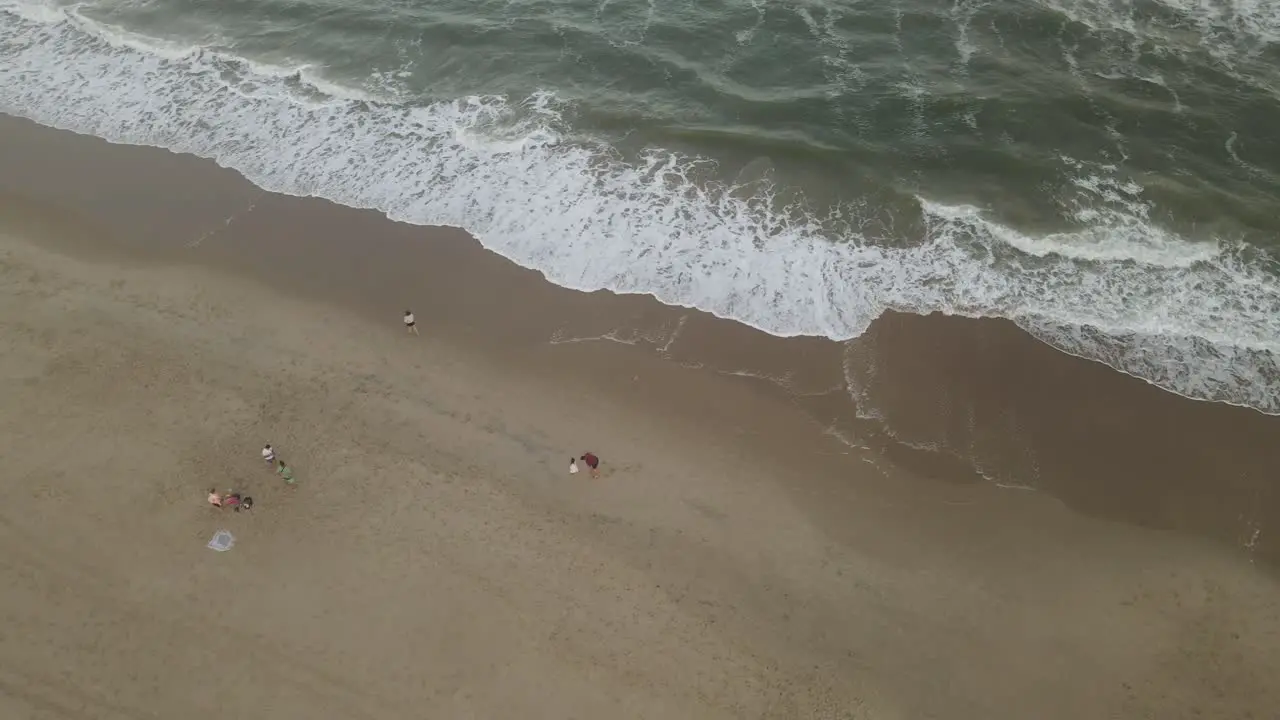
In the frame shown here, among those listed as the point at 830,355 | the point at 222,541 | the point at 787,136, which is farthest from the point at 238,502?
the point at 787,136

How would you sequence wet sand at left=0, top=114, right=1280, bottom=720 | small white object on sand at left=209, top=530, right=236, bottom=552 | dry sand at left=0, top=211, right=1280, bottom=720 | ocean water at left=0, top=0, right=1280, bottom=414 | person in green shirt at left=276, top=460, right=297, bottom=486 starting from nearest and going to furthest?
dry sand at left=0, top=211, right=1280, bottom=720, wet sand at left=0, top=114, right=1280, bottom=720, small white object on sand at left=209, top=530, right=236, bottom=552, person in green shirt at left=276, top=460, right=297, bottom=486, ocean water at left=0, top=0, right=1280, bottom=414

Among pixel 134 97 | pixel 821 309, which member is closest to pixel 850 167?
pixel 821 309

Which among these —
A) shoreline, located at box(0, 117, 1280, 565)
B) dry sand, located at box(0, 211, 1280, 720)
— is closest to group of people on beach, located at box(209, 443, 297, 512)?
dry sand, located at box(0, 211, 1280, 720)

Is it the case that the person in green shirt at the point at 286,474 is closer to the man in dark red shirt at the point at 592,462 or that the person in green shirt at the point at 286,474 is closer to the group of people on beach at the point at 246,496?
the group of people on beach at the point at 246,496

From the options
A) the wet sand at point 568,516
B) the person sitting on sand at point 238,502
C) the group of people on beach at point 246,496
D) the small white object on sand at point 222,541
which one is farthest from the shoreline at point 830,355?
the small white object on sand at point 222,541

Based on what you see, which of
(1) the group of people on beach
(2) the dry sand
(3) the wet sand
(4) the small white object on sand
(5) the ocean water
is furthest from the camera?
(5) the ocean water

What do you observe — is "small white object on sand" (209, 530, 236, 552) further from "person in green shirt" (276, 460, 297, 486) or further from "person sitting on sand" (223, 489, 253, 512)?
"person in green shirt" (276, 460, 297, 486)
